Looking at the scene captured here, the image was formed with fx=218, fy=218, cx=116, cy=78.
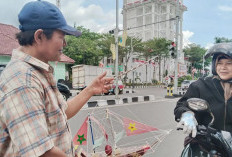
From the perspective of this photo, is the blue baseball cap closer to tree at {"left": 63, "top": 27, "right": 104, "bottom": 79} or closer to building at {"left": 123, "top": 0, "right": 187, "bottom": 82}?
tree at {"left": 63, "top": 27, "right": 104, "bottom": 79}

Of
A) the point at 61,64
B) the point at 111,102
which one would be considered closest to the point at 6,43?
the point at 61,64

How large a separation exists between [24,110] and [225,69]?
5.20 ft

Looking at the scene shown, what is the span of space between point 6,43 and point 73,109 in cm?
1790

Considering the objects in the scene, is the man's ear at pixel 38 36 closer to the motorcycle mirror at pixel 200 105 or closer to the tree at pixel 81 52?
the motorcycle mirror at pixel 200 105

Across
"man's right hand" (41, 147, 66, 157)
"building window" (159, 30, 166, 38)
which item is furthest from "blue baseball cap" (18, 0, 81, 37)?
"building window" (159, 30, 166, 38)

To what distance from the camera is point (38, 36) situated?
43.3 inches

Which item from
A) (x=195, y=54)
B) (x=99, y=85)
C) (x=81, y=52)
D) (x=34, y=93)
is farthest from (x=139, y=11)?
(x=34, y=93)

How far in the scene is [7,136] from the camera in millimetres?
981

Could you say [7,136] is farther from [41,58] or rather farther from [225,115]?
[225,115]

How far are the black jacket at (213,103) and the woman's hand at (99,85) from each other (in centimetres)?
64

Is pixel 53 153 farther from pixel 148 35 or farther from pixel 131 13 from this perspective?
pixel 131 13

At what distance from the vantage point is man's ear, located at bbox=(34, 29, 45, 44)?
1.08m

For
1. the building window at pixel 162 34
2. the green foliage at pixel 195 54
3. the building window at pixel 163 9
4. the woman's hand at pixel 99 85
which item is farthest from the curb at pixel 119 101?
the building window at pixel 163 9

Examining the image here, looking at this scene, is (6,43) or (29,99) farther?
(6,43)
